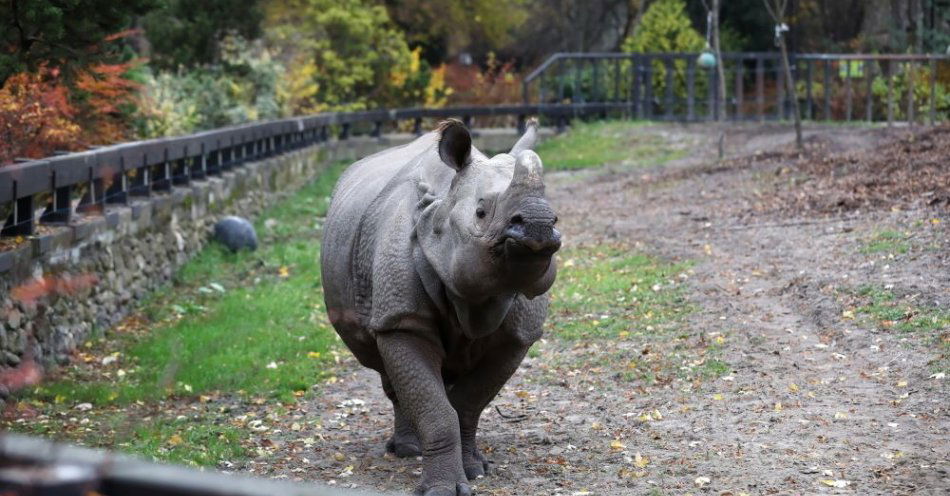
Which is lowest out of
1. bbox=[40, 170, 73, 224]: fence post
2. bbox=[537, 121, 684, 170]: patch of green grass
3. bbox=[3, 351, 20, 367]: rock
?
bbox=[537, 121, 684, 170]: patch of green grass

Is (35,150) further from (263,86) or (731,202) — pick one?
(263,86)

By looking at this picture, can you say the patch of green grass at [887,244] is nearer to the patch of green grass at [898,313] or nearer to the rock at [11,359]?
the patch of green grass at [898,313]

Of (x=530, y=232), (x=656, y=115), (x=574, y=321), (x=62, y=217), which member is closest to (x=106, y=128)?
(x=62, y=217)

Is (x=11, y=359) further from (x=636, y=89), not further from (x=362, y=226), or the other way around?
(x=636, y=89)

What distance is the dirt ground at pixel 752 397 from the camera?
747 cm

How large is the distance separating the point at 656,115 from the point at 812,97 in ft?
12.7

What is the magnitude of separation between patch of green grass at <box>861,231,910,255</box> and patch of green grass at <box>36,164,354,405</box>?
15.8ft

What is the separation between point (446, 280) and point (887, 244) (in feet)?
22.2

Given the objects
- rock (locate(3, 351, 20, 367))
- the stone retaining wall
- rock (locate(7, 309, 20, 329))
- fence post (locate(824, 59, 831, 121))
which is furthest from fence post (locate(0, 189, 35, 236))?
fence post (locate(824, 59, 831, 121))

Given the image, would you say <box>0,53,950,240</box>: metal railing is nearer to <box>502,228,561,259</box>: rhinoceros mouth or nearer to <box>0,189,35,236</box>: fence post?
<box>0,189,35,236</box>: fence post

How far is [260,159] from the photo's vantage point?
20.6 meters

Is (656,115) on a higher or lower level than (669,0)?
lower

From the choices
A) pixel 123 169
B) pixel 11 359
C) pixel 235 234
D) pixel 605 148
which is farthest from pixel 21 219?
Answer: pixel 605 148

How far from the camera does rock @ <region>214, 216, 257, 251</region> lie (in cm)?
1659
